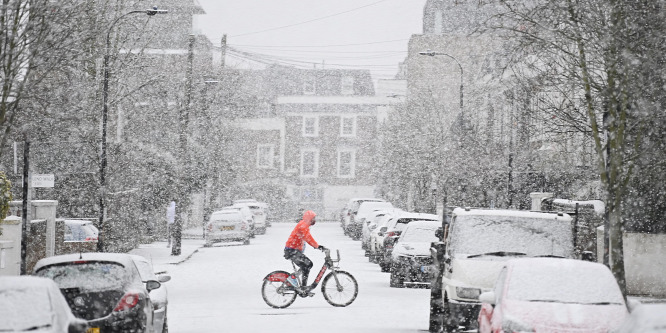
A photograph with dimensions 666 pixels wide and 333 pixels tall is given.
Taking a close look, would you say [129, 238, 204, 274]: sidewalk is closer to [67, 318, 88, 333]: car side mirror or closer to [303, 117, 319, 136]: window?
[67, 318, 88, 333]: car side mirror

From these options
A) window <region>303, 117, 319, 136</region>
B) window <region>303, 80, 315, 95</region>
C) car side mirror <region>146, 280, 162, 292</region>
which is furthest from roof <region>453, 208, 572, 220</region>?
window <region>303, 80, 315, 95</region>

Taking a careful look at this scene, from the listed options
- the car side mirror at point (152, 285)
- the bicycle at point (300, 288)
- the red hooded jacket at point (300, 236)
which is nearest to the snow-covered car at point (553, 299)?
the car side mirror at point (152, 285)

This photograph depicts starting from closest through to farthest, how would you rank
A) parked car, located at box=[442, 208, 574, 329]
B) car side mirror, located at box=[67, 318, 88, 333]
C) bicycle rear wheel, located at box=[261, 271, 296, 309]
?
car side mirror, located at box=[67, 318, 88, 333] → parked car, located at box=[442, 208, 574, 329] → bicycle rear wheel, located at box=[261, 271, 296, 309]

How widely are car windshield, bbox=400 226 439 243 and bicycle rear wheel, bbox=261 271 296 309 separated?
5.95 metres

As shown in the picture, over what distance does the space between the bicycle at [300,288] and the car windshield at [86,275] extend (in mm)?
7794

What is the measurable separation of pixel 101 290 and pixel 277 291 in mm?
8079

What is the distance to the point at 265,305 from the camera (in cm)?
2045

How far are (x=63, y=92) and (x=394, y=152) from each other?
116 ft

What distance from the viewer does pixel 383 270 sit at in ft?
99.2

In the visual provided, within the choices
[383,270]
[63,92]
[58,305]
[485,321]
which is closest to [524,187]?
[383,270]

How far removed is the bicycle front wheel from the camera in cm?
2000

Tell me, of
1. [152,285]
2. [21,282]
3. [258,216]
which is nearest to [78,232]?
[152,285]

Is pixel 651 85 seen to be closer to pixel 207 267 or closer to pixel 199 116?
pixel 207 267

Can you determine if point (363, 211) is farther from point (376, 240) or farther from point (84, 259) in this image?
point (84, 259)
